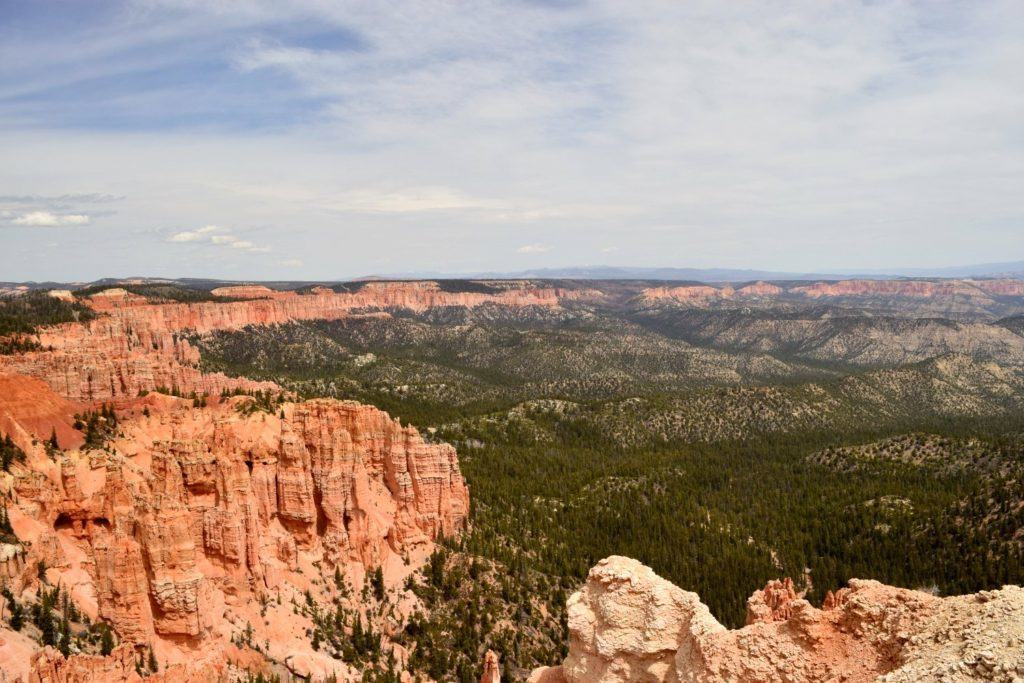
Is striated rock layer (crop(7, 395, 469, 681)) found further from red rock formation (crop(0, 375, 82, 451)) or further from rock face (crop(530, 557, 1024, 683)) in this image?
rock face (crop(530, 557, 1024, 683))

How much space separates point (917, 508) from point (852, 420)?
73096 millimetres

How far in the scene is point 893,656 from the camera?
18.0m

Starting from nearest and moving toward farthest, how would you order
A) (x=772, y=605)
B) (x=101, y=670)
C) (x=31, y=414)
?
1. (x=101, y=670)
2. (x=772, y=605)
3. (x=31, y=414)

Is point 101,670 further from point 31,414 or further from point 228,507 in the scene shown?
point 31,414

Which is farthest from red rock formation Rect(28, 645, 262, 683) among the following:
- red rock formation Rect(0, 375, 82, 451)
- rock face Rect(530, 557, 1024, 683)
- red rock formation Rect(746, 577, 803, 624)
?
red rock formation Rect(746, 577, 803, 624)

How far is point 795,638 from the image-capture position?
2034 centimetres

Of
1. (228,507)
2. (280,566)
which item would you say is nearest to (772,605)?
(280,566)

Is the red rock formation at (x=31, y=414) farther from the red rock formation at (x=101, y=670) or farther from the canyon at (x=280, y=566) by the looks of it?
the red rock formation at (x=101, y=670)

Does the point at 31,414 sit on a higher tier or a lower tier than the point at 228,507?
higher

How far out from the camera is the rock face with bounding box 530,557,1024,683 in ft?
50.7

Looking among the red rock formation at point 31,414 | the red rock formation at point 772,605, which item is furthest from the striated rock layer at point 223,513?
the red rock formation at point 772,605

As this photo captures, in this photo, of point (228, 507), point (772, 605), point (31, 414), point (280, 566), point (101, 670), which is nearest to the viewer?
point (101, 670)

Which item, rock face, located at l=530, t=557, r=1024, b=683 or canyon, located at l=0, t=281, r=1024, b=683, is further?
canyon, located at l=0, t=281, r=1024, b=683

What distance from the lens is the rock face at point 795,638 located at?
15.5 metres
